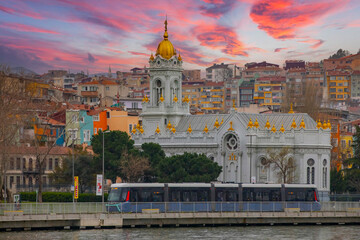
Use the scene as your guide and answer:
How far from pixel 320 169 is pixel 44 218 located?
43.2m

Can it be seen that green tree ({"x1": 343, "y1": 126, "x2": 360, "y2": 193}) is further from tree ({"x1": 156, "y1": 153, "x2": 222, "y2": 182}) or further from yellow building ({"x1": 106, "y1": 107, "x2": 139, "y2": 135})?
yellow building ({"x1": 106, "y1": 107, "x2": 139, "y2": 135})

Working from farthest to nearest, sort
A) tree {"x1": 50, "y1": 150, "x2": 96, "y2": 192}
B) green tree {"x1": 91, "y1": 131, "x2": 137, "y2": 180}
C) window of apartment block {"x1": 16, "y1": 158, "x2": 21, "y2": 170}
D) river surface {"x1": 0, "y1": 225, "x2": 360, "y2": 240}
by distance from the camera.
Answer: window of apartment block {"x1": 16, "y1": 158, "x2": 21, "y2": 170} → green tree {"x1": 91, "y1": 131, "x2": 137, "y2": 180} → tree {"x1": 50, "y1": 150, "x2": 96, "y2": 192} → river surface {"x1": 0, "y1": 225, "x2": 360, "y2": 240}

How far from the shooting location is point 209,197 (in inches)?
2995

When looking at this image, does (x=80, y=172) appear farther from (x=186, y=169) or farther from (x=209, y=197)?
(x=209, y=197)

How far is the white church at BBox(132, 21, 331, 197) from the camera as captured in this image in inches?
4109

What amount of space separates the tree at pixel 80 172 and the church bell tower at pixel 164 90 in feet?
50.4

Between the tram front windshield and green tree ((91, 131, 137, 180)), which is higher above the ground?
green tree ((91, 131, 137, 180))

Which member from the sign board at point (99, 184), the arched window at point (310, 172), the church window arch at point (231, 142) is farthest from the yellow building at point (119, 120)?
the sign board at point (99, 184)

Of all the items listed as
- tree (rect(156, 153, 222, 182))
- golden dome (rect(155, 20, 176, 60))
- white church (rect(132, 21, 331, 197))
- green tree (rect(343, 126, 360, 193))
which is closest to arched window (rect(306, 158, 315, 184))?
white church (rect(132, 21, 331, 197))

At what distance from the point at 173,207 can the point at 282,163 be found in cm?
2882

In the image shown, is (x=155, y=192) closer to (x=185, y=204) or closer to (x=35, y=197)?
(x=185, y=204)

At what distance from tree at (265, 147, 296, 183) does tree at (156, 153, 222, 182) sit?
683 centimetres

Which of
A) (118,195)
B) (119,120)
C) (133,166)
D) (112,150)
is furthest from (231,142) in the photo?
(118,195)

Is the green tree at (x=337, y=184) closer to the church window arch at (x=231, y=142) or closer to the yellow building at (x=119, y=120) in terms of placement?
the church window arch at (x=231, y=142)
